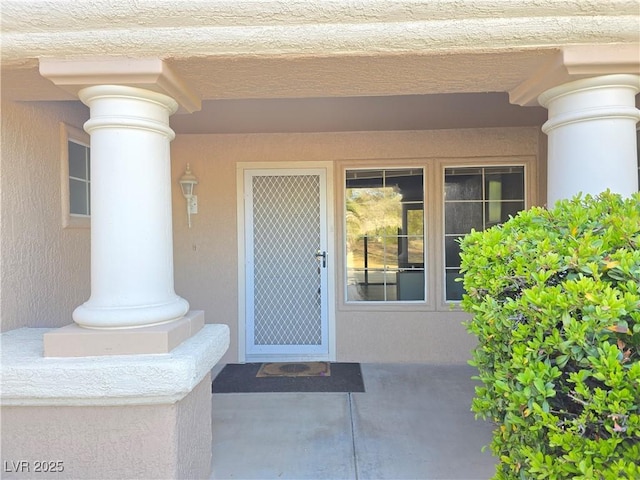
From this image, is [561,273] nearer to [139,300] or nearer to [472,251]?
[472,251]

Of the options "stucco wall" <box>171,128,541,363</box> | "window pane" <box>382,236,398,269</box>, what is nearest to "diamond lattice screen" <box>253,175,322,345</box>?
"stucco wall" <box>171,128,541,363</box>

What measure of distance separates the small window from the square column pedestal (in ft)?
4.03

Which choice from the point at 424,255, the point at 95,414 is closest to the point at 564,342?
the point at 95,414

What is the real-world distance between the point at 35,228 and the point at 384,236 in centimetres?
336

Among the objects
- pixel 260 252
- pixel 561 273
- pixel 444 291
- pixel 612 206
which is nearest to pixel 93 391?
pixel 561 273

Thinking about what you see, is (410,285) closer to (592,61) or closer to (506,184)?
(506,184)

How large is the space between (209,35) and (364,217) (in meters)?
3.10

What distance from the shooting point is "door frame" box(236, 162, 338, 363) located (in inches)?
180

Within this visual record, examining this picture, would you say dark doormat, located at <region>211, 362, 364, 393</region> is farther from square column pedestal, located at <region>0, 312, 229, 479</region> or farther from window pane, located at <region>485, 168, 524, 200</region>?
window pane, located at <region>485, 168, 524, 200</region>

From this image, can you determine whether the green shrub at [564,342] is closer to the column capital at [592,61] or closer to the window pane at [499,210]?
the column capital at [592,61]

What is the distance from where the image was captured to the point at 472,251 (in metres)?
1.72

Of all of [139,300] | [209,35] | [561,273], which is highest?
[209,35]

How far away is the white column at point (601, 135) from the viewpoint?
6.38 ft

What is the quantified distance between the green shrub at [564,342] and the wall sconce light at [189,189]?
11.7ft
